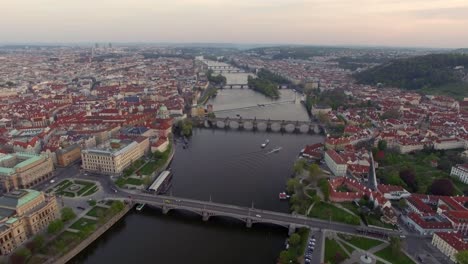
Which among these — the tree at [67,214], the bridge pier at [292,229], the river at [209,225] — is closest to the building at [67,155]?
the river at [209,225]

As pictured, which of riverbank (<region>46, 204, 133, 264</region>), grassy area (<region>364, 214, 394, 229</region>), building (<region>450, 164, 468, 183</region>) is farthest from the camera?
building (<region>450, 164, 468, 183</region>)

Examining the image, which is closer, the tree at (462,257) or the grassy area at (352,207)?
the tree at (462,257)

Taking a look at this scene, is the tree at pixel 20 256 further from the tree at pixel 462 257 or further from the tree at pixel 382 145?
the tree at pixel 382 145

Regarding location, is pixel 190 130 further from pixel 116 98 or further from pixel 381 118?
pixel 381 118

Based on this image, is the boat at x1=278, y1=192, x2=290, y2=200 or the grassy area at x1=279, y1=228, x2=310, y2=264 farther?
the boat at x1=278, y1=192, x2=290, y2=200

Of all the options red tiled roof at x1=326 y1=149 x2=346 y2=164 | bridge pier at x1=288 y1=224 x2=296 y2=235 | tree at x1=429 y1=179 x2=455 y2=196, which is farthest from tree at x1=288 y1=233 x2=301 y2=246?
tree at x1=429 y1=179 x2=455 y2=196

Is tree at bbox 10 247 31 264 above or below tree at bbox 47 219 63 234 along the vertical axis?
below

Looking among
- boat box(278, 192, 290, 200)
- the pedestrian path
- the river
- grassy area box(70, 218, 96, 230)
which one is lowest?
the river

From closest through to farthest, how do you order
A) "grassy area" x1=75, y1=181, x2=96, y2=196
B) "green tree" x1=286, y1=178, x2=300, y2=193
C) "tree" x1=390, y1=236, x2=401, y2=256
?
"tree" x1=390, y1=236, x2=401, y2=256 < "grassy area" x1=75, y1=181, x2=96, y2=196 < "green tree" x1=286, y1=178, x2=300, y2=193

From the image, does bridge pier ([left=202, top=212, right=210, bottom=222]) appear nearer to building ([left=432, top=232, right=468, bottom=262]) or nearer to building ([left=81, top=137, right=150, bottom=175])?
building ([left=81, top=137, right=150, bottom=175])
